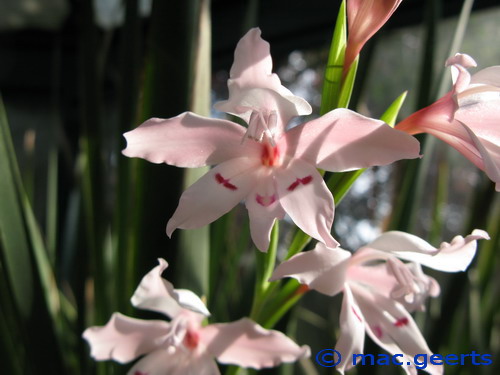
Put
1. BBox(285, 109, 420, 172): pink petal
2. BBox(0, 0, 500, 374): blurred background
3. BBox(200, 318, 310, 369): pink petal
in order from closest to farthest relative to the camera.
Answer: BBox(285, 109, 420, 172): pink petal
BBox(200, 318, 310, 369): pink petal
BBox(0, 0, 500, 374): blurred background

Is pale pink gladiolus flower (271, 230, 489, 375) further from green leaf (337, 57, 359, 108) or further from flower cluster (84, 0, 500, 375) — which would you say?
green leaf (337, 57, 359, 108)

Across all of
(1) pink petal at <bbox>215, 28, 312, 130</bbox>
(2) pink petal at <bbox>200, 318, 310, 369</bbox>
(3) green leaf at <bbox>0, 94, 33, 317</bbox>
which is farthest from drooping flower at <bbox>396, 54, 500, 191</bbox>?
(3) green leaf at <bbox>0, 94, 33, 317</bbox>

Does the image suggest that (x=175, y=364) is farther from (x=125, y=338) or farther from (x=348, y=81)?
(x=348, y=81)

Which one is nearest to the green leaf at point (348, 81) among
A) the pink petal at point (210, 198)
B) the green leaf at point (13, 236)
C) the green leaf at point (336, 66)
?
the green leaf at point (336, 66)

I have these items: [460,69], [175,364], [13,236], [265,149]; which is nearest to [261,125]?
[265,149]

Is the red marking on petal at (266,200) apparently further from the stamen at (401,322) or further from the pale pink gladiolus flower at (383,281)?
the stamen at (401,322)

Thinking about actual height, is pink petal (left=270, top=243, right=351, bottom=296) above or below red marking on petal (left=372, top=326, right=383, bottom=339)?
above
